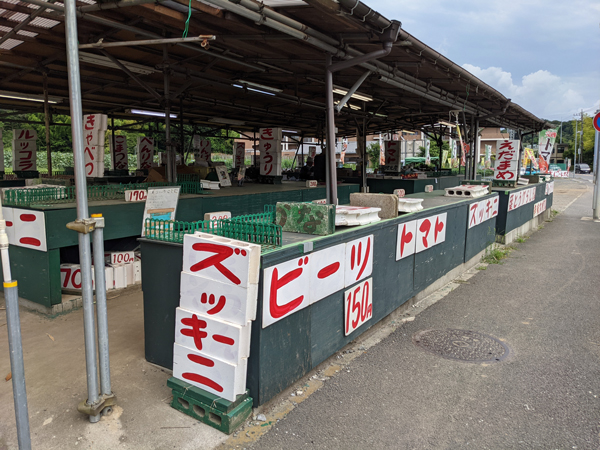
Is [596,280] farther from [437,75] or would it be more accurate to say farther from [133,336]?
[133,336]

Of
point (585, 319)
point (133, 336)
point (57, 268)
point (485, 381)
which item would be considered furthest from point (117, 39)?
point (585, 319)

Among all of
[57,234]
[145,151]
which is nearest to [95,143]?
[57,234]

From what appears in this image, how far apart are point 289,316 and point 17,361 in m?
2.04

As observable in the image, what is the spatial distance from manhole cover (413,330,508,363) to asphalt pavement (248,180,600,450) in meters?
0.10

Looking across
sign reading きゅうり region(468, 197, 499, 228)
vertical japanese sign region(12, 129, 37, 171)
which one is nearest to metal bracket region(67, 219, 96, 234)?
sign reading きゅうり region(468, 197, 499, 228)

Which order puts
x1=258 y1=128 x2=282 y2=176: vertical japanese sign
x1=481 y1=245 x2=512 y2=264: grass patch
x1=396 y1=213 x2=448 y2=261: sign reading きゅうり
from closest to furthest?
x1=396 y1=213 x2=448 y2=261: sign reading きゅうり < x1=481 y1=245 x2=512 y2=264: grass patch < x1=258 y1=128 x2=282 y2=176: vertical japanese sign

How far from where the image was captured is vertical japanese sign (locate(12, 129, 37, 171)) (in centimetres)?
1496

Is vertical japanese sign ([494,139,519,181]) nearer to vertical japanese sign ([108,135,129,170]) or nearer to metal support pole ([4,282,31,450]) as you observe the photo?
metal support pole ([4,282,31,450])

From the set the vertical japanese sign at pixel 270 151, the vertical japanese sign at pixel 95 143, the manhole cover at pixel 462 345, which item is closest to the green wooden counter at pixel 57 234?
the vertical japanese sign at pixel 95 143

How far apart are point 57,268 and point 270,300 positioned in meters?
4.13

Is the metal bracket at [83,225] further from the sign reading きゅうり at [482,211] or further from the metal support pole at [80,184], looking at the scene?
the sign reading きゅうり at [482,211]

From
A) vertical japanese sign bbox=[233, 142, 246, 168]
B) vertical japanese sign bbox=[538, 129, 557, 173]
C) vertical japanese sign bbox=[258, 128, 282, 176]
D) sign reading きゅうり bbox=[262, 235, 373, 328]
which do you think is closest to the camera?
sign reading きゅうり bbox=[262, 235, 373, 328]

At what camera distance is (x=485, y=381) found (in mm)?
4352

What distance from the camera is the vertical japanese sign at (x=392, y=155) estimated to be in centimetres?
2408
